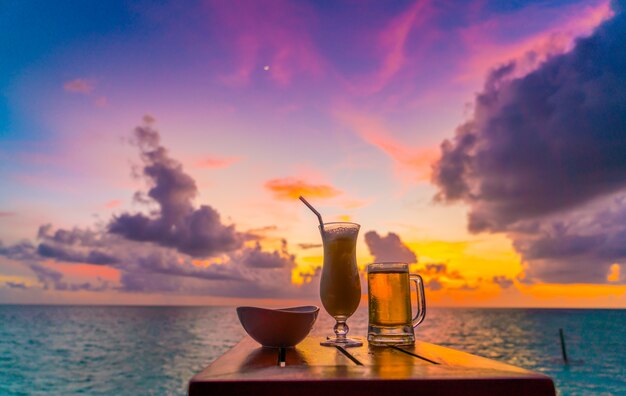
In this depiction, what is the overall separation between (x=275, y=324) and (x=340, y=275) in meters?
0.48

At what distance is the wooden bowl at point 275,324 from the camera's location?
1.66 metres

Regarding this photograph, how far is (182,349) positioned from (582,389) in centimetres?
3085

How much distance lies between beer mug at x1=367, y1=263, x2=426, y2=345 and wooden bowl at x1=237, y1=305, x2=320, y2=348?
331 mm

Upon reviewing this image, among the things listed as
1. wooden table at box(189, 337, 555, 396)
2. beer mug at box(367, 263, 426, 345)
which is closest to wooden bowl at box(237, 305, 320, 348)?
beer mug at box(367, 263, 426, 345)

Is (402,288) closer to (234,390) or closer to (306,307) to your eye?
(306,307)

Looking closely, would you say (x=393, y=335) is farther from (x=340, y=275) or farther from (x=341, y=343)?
(x=340, y=275)

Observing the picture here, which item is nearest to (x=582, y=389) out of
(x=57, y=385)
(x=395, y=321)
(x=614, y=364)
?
(x=614, y=364)

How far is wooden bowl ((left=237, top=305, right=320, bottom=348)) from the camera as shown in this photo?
166 cm

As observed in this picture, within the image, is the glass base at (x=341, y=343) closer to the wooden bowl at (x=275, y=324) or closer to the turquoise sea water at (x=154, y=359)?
the wooden bowl at (x=275, y=324)

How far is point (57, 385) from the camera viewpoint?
23.2 metres

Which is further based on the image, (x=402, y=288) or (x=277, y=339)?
(x=402, y=288)

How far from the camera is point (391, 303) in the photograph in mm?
1877

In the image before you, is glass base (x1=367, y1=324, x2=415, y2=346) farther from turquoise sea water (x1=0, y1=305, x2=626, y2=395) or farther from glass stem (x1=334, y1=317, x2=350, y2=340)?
turquoise sea water (x1=0, y1=305, x2=626, y2=395)

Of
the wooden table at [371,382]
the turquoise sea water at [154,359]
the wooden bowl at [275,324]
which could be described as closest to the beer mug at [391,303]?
the wooden bowl at [275,324]
